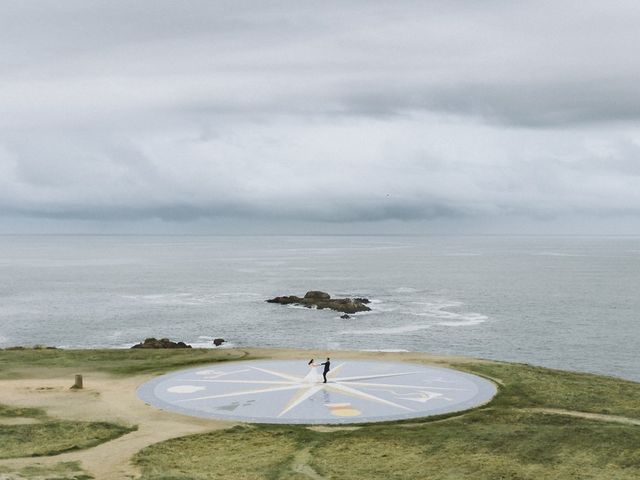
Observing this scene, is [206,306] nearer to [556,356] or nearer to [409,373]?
[556,356]

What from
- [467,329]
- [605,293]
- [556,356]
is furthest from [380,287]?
[556,356]

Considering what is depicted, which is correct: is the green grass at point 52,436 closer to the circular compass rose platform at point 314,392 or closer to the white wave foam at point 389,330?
the circular compass rose platform at point 314,392

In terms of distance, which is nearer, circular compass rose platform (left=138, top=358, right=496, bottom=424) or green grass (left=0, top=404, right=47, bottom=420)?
circular compass rose platform (left=138, top=358, right=496, bottom=424)

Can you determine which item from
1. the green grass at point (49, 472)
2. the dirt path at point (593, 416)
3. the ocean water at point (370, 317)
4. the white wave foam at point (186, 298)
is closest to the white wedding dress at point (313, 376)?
the ocean water at point (370, 317)

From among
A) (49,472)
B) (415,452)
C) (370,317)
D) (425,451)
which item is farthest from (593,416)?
(370,317)

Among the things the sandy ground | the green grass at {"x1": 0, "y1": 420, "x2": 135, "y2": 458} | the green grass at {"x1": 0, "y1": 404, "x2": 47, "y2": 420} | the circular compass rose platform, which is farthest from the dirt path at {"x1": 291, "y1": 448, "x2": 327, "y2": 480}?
the green grass at {"x1": 0, "y1": 404, "x2": 47, "y2": 420}

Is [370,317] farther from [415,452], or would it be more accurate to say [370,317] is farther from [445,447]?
[415,452]

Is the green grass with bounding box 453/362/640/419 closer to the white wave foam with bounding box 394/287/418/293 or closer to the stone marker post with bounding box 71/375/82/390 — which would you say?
the stone marker post with bounding box 71/375/82/390
